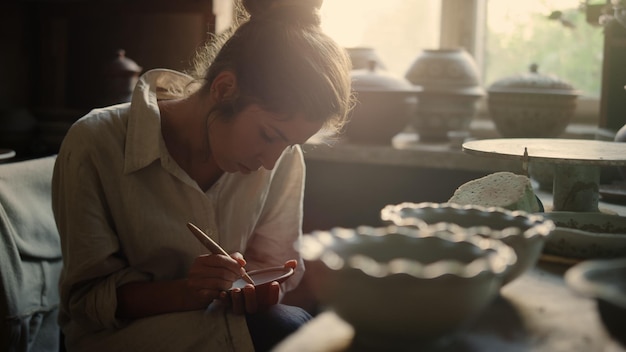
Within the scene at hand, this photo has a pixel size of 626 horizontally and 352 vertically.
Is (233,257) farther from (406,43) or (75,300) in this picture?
(406,43)

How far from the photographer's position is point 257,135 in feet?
4.36

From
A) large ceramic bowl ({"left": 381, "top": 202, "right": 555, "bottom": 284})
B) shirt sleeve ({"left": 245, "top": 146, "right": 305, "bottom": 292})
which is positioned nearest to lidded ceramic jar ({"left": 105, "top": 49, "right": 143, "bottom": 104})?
shirt sleeve ({"left": 245, "top": 146, "right": 305, "bottom": 292})

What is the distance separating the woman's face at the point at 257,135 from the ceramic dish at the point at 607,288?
716mm

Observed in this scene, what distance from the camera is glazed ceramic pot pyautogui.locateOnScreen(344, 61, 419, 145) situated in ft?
9.02

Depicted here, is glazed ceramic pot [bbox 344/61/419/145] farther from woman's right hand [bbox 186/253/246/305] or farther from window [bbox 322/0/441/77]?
woman's right hand [bbox 186/253/246/305]

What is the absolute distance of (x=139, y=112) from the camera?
1384 mm

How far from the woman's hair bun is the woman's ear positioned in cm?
13

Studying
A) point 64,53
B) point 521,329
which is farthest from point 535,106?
point 64,53

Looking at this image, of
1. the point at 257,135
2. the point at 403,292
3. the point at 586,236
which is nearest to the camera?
the point at 403,292

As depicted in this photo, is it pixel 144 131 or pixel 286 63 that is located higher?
pixel 286 63

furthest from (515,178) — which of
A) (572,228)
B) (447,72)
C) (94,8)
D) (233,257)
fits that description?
(94,8)

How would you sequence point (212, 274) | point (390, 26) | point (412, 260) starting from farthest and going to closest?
point (390, 26)
point (212, 274)
point (412, 260)

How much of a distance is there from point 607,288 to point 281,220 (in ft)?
3.37

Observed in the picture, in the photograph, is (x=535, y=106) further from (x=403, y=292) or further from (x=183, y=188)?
(x=403, y=292)
